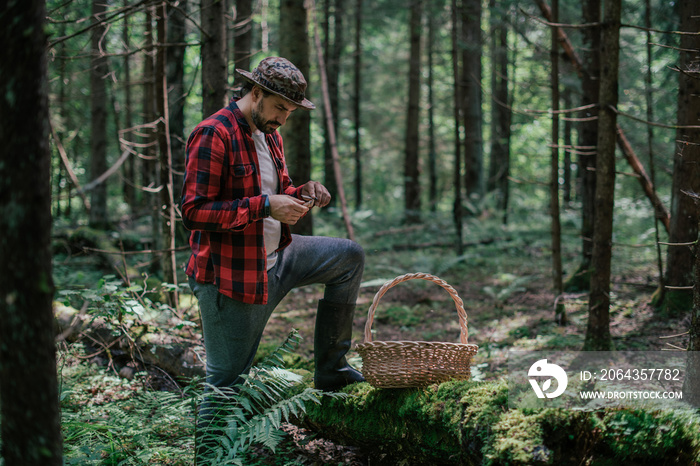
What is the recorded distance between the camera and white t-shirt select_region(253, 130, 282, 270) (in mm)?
3234

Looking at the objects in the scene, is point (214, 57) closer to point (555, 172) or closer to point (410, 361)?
point (410, 361)

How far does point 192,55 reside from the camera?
75.4 ft

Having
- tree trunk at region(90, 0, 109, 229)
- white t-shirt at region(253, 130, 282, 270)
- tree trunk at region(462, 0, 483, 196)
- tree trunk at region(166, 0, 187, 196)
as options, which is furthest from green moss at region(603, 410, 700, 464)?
tree trunk at region(462, 0, 483, 196)

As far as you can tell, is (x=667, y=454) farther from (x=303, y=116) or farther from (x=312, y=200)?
(x=303, y=116)

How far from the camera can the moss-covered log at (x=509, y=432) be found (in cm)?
263

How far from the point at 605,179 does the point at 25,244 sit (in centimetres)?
447

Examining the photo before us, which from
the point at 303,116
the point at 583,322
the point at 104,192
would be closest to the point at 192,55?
the point at 104,192

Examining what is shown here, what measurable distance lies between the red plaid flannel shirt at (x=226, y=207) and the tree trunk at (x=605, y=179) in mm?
3169

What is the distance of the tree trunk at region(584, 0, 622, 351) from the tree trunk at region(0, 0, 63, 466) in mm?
4337

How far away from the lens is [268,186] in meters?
3.33

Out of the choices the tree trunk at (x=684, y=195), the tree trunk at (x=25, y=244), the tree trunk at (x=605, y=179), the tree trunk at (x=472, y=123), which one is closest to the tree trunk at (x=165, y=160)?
the tree trunk at (x=25, y=244)

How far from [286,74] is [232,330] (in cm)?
161

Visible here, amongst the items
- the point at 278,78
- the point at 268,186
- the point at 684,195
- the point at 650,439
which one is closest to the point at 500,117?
the point at 684,195

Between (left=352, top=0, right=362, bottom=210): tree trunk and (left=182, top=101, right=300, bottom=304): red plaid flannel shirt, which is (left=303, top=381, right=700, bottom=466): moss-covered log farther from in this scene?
(left=352, top=0, right=362, bottom=210): tree trunk
